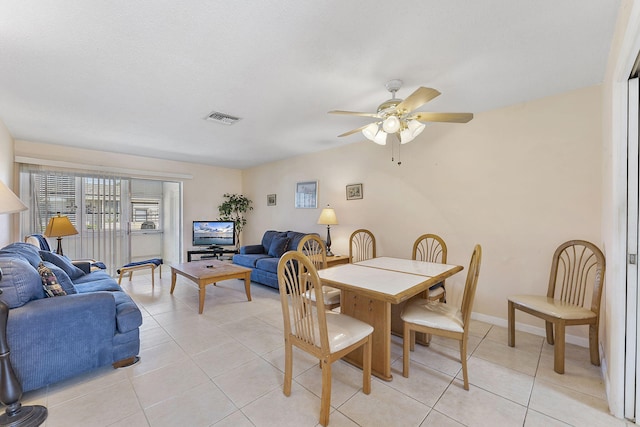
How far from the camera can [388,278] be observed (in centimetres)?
210

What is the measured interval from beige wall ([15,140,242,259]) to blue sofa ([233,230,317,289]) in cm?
177

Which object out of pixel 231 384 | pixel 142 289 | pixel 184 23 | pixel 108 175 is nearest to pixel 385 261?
pixel 231 384

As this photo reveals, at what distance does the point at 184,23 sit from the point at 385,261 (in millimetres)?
2606

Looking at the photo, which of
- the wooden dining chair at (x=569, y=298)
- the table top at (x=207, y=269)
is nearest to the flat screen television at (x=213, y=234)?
the table top at (x=207, y=269)

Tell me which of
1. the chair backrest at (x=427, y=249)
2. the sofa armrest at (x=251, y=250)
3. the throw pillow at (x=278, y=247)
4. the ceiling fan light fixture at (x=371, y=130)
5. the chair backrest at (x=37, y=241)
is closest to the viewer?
the ceiling fan light fixture at (x=371, y=130)

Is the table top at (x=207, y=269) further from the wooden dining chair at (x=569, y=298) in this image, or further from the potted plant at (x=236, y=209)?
the wooden dining chair at (x=569, y=298)

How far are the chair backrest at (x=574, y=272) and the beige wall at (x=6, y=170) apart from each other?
231 inches

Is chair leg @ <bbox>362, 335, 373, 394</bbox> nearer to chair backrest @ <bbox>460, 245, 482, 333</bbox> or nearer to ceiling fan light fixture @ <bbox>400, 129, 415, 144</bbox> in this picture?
chair backrest @ <bbox>460, 245, 482, 333</bbox>

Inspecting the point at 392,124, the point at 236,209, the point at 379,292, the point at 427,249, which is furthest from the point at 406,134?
the point at 236,209

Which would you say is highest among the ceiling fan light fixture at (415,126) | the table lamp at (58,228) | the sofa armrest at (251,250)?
the ceiling fan light fixture at (415,126)

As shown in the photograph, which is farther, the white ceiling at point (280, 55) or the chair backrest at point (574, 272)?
the chair backrest at point (574, 272)

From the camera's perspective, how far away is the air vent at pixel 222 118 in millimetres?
3057

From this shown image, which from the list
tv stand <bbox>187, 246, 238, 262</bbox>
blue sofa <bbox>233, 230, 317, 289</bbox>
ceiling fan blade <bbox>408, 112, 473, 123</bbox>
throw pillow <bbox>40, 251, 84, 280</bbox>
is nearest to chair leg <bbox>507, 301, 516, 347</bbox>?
ceiling fan blade <bbox>408, 112, 473, 123</bbox>

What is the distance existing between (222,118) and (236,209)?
353cm
